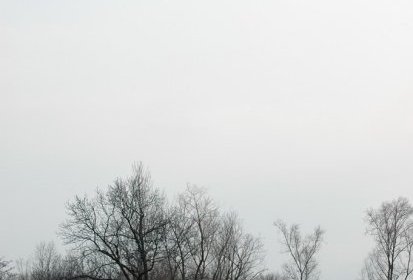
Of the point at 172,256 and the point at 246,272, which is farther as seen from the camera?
the point at 246,272

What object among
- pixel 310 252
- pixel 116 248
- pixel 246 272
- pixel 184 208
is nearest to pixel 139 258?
pixel 116 248

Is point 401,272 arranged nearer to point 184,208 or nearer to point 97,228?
point 184,208

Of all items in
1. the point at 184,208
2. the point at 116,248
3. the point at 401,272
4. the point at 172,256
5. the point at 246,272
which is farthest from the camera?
the point at 401,272

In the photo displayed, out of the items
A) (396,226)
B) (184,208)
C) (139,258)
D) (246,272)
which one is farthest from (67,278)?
(396,226)

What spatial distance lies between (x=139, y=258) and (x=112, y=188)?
5.61 metres

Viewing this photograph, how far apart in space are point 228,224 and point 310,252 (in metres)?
22.5

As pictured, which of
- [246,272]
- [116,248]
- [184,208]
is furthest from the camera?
[246,272]

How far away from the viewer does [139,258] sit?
40.1 metres

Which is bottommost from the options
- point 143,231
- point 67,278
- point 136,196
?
point 67,278

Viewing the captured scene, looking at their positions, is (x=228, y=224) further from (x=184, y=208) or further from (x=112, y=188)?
(x=112, y=188)

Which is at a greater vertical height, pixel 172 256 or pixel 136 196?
pixel 136 196

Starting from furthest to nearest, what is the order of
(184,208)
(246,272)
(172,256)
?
(246,272), (184,208), (172,256)

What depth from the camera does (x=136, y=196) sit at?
136 feet

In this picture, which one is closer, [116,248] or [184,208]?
[116,248]
